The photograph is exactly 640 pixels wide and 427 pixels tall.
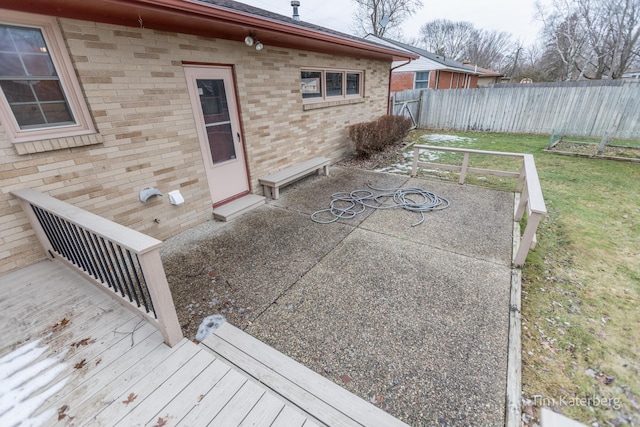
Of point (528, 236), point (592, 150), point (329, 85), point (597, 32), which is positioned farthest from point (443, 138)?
point (597, 32)

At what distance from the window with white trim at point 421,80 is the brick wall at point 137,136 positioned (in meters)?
13.8

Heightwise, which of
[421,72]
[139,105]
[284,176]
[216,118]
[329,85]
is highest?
[421,72]

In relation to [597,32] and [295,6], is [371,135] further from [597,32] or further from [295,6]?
[597,32]

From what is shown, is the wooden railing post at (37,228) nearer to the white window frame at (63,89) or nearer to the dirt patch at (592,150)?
the white window frame at (63,89)

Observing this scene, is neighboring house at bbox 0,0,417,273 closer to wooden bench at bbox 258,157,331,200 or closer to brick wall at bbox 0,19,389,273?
brick wall at bbox 0,19,389,273

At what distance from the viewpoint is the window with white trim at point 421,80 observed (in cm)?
1605

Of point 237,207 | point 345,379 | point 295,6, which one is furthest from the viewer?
point 295,6

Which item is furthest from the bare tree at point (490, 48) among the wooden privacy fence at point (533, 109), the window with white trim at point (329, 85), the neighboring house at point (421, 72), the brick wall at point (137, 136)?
the brick wall at point (137, 136)

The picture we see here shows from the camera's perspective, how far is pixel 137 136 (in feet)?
10.8

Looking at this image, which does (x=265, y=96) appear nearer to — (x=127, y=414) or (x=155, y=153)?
(x=155, y=153)

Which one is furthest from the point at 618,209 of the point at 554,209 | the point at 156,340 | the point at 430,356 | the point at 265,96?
the point at 156,340

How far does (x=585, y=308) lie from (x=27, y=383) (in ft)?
14.4

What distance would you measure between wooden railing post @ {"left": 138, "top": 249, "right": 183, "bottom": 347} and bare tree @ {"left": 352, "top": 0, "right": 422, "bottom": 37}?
77.0 feet

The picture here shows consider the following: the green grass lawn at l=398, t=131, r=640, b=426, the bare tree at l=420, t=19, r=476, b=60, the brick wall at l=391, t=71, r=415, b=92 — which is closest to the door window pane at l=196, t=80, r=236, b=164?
the green grass lawn at l=398, t=131, r=640, b=426
